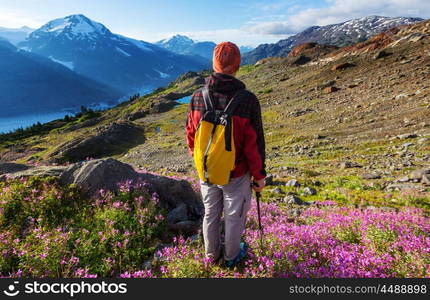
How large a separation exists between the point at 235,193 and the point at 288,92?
177 feet

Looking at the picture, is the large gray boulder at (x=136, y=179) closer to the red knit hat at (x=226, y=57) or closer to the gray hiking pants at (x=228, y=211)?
the gray hiking pants at (x=228, y=211)

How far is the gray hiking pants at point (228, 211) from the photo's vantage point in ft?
15.9

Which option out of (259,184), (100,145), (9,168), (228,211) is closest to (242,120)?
(259,184)

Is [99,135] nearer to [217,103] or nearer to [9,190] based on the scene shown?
[9,190]

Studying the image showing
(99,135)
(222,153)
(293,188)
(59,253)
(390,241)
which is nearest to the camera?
(222,153)

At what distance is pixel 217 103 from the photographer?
4547 mm

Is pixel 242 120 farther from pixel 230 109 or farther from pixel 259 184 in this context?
→ pixel 259 184

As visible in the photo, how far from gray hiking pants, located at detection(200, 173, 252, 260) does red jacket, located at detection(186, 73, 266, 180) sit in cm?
25

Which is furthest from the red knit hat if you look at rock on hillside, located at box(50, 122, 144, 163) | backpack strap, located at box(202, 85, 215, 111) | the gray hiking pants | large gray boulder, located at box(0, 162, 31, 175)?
rock on hillside, located at box(50, 122, 144, 163)

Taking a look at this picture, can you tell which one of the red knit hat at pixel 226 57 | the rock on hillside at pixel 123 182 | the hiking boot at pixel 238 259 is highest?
the red knit hat at pixel 226 57

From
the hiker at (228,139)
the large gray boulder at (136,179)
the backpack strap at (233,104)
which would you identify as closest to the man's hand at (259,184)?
the hiker at (228,139)

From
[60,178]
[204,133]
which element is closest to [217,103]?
[204,133]

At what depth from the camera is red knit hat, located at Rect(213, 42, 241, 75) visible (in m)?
4.44

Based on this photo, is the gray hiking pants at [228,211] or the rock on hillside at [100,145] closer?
the gray hiking pants at [228,211]
